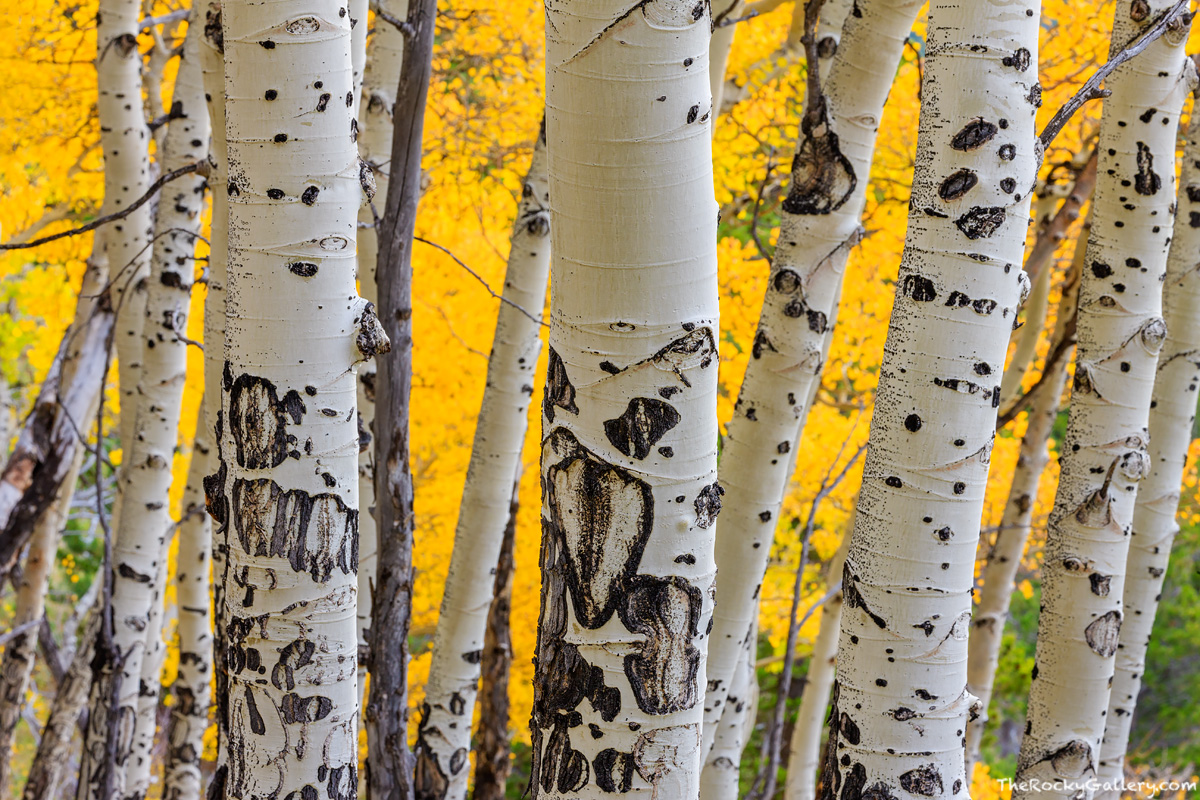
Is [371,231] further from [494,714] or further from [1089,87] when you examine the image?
[494,714]

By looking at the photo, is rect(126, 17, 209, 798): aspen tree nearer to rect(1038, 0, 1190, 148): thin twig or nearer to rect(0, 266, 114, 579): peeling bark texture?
rect(0, 266, 114, 579): peeling bark texture

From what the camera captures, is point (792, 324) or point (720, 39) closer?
point (792, 324)

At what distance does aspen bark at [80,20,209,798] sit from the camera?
3721 millimetres

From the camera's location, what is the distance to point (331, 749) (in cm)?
168

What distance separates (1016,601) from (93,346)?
14144mm

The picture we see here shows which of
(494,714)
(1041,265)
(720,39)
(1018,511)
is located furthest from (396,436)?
(494,714)

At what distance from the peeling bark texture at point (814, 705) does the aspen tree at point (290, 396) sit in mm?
4048

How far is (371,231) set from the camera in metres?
3.35

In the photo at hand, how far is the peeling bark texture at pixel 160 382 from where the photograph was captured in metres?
3.72

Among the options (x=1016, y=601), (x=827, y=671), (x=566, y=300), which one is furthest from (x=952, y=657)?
(x=1016, y=601)

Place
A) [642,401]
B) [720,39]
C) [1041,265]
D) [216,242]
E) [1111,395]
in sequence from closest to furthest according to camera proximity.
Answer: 1. [642,401]
2. [1111,395]
3. [216,242]
4. [720,39]
5. [1041,265]

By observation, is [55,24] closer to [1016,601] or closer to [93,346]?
[93,346]

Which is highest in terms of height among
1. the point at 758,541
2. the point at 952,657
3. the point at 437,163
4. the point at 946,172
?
the point at 437,163

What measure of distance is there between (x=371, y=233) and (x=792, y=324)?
176 cm
